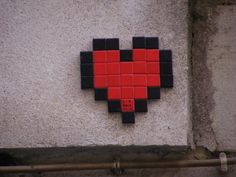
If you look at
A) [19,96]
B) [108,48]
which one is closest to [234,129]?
[108,48]

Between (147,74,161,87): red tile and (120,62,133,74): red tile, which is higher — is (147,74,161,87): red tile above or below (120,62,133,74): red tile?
below

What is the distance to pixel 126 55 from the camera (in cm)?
162

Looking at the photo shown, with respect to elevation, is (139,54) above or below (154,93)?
above

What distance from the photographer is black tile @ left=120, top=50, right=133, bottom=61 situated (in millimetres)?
1616

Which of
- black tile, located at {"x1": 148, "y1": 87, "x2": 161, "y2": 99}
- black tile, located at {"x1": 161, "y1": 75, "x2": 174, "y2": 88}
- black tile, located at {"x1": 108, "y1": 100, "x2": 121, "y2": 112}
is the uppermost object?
black tile, located at {"x1": 161, "y1": 75, "x2": 174, "y2": 88}

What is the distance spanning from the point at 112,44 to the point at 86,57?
12cm

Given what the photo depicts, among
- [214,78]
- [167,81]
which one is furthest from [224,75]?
[167,81]

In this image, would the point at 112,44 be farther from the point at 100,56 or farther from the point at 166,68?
the point at 166,68

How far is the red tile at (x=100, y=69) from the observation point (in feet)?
5.31

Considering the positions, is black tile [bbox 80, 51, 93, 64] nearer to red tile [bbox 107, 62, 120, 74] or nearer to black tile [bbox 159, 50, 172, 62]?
red tile [bbox 107, 62, 120, 74]

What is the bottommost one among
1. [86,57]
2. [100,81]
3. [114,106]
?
[114,106]

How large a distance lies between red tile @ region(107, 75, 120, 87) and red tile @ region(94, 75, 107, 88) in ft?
0.05

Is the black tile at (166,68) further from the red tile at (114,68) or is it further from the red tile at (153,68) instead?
the red tile at (114,68)

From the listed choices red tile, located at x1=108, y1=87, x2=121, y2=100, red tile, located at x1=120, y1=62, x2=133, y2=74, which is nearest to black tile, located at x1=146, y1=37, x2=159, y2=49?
red tile, located at x1=120, y1=62, x2=133, y2=74
